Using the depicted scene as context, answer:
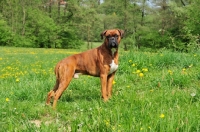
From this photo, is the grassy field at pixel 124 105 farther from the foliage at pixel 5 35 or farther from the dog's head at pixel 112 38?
the foliage at pixel 5 35

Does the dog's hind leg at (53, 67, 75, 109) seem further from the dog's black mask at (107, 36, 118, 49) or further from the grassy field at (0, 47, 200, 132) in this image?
the dog's black mask at (107, 36, 118, 49)

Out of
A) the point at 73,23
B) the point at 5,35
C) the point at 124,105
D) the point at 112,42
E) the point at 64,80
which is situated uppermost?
the point at 112,42

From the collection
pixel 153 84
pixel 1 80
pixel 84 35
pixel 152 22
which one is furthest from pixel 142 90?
pixel 84 35

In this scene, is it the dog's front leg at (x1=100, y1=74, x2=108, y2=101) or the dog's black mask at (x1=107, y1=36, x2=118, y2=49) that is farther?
the dog's black mask at (x1=107, y1=36, x2=118, y2=49)

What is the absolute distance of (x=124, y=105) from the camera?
12.5ft

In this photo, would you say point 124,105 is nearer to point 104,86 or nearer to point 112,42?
point 104,86

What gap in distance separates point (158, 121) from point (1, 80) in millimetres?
6312

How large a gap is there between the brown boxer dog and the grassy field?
0.29 m

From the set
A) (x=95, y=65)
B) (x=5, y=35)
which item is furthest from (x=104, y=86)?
(x=5, y=35)

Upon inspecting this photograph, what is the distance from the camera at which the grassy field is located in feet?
9.34

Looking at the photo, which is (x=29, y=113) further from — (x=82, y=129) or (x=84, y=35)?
(x=84, y=35)

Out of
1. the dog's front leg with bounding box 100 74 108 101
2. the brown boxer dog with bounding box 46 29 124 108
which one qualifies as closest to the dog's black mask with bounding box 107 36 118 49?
the brown boxer dog with bounding box 46 29 124 108

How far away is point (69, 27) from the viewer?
47219 millimetres

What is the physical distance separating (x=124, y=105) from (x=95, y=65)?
1.42 m
